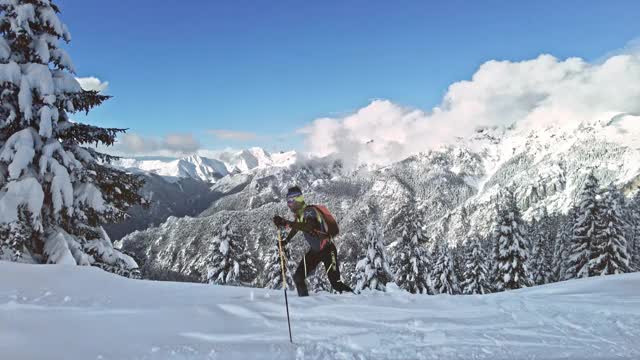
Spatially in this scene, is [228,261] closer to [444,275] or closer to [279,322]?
[444,275]

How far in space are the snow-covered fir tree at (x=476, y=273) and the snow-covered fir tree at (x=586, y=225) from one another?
24.7 ft

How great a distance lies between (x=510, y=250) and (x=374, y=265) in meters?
11.3

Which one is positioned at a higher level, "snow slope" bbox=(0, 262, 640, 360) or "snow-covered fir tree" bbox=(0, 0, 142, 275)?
"snow-covered fir tree" bbox=(0, 0, 142, 275)

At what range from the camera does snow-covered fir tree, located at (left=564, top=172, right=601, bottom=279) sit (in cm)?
3128

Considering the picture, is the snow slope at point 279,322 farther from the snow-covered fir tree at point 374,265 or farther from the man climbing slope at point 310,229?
the snow-covered fir tree at point 374,265

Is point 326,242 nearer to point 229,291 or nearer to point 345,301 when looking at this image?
point 345,301

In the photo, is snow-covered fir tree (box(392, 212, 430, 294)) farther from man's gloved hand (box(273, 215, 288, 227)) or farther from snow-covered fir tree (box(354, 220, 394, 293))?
man's gloved hand (box(273, 215, 288, 227))

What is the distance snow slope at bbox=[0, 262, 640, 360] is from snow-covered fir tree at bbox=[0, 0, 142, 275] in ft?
11.5

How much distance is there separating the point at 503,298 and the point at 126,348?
766cm

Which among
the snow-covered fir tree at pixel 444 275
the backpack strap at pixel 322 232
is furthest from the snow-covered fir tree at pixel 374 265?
the backpack strap at pixel 322 232

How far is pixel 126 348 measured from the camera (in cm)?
557

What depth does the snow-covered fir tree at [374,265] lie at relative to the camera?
30.5 metres

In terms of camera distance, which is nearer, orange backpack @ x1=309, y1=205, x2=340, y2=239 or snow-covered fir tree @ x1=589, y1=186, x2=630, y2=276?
orange backpack @ x1=309, y1=205, x2=340, y2=239

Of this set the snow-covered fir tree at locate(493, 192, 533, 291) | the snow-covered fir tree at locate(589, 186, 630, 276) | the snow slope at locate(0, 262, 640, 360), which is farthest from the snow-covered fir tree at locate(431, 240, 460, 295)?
the snow slope at locate(0, 262, 640, 360)
